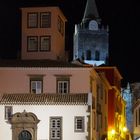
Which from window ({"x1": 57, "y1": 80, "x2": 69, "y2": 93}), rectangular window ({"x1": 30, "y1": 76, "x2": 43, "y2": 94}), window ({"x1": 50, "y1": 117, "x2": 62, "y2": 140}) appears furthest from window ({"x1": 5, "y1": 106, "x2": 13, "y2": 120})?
window ({"x1": 57, "y1": 80, "x2": 69, "y2": 93})

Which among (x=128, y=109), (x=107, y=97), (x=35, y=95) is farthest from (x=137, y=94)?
(x=35, y=95)

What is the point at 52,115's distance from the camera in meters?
57.2

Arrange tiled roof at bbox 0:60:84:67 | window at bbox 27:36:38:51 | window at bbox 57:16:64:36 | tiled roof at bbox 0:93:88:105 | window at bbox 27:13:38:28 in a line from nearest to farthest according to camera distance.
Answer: tiled roof at bbox 0:93:88:105
tiled roof at bbox 0:60:84:67
window at bbox 27:36:38:51
window at bbox 27:13:38:28
window at bbox 57:16:64:36

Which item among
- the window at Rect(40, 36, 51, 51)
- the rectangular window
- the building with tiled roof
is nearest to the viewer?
the building with tiled roof

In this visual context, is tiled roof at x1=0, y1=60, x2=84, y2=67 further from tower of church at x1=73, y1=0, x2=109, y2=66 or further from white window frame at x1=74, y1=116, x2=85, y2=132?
tower of church at x1=73, y1=0, x2=109, y2=66

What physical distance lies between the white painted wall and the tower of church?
82755mm

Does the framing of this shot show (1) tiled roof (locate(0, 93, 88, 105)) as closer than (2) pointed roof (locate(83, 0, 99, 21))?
Yes

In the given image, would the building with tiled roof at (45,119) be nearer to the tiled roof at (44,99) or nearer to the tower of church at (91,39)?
the tiled roof at (44,99)

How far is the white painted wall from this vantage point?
5688 centimetres

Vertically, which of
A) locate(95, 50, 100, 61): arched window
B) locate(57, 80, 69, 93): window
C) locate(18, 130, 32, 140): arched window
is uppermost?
locate(95, 50, 100, 61): arched window

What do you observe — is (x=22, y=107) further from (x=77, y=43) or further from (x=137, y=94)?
(x=77, y=43)

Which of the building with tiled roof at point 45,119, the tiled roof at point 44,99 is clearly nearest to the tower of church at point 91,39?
the tiled roof at point 44,99

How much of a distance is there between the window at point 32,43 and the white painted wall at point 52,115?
11.2 meters

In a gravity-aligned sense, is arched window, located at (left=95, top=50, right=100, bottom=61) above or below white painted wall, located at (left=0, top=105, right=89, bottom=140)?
above
